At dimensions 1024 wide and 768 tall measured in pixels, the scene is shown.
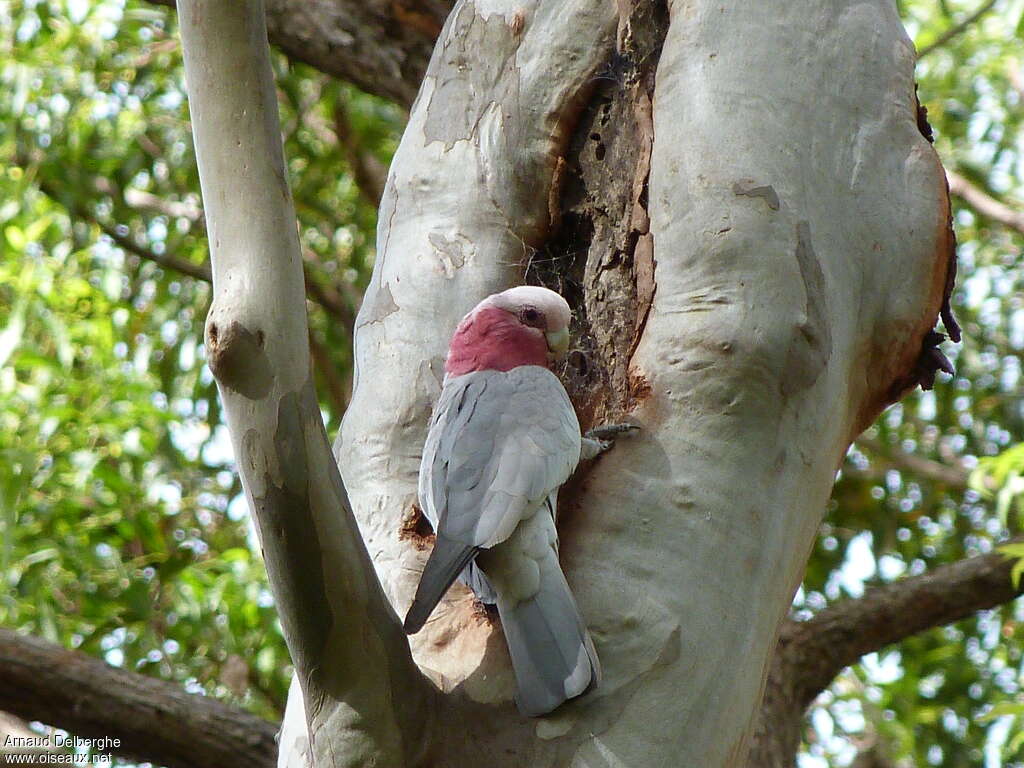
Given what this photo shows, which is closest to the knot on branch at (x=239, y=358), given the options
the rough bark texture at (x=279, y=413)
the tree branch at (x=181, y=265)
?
the rough bark texture at (x=279, y=413)

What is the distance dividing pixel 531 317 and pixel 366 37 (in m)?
1.93

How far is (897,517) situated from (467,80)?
10.3 ft

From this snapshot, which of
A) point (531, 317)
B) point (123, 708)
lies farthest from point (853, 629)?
point (123, 708)

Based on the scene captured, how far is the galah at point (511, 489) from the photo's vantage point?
154 centimetres

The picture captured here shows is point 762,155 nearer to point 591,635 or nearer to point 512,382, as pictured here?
point 512,382

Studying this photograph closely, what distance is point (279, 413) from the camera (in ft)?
4.34

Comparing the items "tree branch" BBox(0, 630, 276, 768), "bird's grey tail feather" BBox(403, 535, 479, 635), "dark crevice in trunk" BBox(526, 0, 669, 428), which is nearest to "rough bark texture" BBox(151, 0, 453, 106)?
"dark crevice in trunk" BBox(526, 0, 669, 428)

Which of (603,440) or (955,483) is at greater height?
(603,440)

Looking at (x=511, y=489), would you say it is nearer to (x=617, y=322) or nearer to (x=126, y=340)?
(x=617, y=322)

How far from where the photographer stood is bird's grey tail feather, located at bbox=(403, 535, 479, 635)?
4.87 ft

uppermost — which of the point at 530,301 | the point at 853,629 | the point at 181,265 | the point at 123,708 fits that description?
the point at 530,301

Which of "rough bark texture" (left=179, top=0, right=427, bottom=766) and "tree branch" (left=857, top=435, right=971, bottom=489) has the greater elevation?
"rough bark texture" (left=179, top=0, right=427, bottom=766)

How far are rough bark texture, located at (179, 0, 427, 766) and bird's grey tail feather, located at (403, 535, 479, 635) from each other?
0.04m

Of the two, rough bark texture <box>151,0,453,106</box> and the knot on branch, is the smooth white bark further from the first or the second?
rough bark texture <box>151,0,453,106</box>
